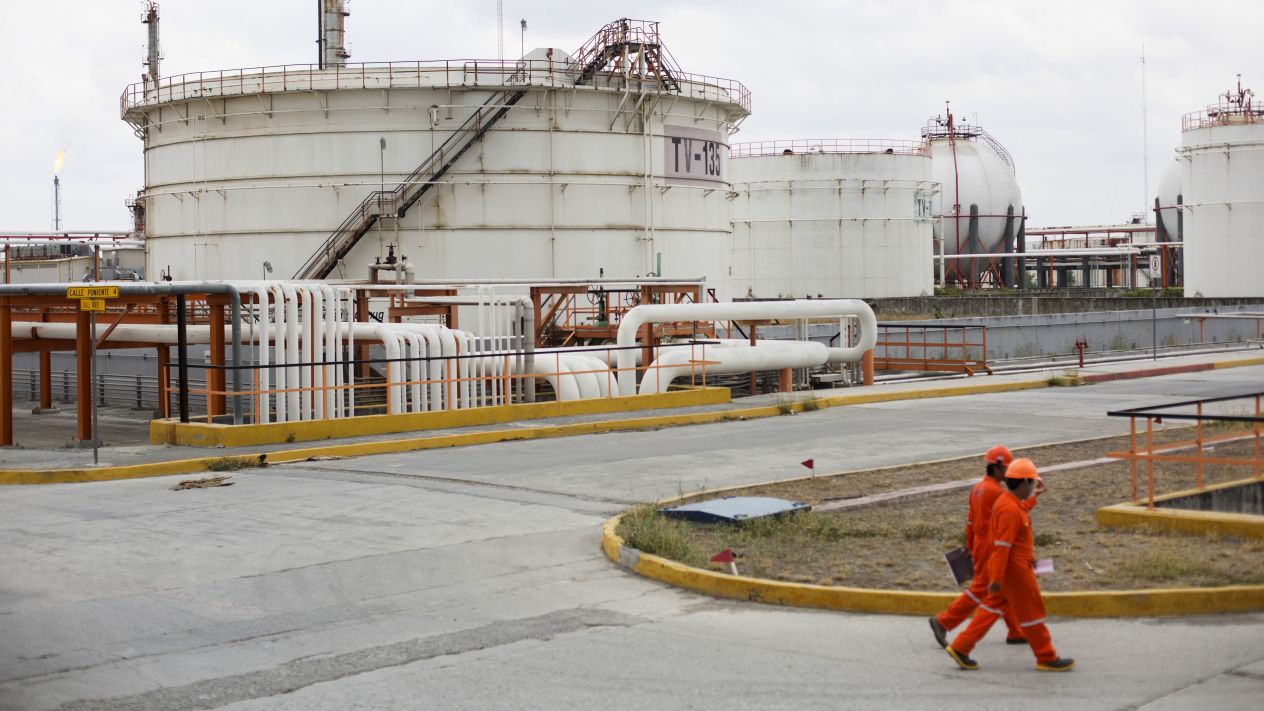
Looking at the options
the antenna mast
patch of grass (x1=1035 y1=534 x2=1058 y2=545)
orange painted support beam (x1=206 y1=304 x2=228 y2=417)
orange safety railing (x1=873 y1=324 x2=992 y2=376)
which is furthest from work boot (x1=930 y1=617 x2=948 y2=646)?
the antenna mast

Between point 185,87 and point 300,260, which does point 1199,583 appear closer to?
point 300,260

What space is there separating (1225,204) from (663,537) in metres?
63.6

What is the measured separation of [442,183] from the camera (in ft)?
122

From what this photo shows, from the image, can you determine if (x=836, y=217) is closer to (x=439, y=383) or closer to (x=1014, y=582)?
(x=439, y=383)

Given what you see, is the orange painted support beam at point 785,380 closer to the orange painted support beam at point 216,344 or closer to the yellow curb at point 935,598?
the orange painted support beam at point 216,344

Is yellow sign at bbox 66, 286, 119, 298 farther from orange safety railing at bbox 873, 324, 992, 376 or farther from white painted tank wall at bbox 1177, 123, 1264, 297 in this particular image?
white painted tank wall at bbox 1177, 123, 1264, 297

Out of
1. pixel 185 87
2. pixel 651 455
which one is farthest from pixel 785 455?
pixel 185 87

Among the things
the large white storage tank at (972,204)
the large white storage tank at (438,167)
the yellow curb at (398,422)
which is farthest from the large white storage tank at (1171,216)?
the yellow curb at (398,422)

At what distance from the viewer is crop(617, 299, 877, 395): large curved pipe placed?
94.2 ft

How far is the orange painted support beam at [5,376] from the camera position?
23.8 meters

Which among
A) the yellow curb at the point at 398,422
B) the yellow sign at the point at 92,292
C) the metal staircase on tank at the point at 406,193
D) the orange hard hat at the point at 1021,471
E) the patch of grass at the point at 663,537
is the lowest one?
the patch of grass at the point at 663,537

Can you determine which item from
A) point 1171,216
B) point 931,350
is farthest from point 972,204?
point 931,350

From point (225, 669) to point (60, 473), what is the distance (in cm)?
1064

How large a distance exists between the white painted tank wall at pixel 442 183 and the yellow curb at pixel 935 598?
1067 inches
